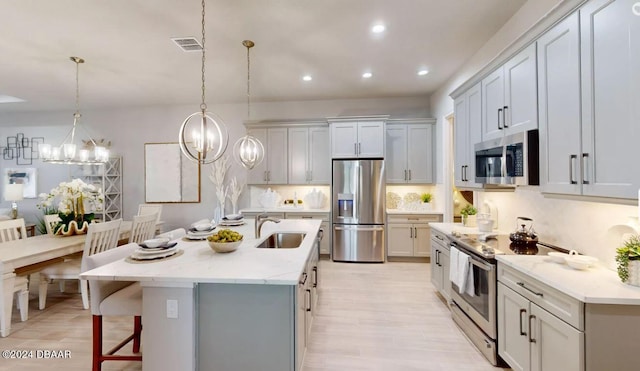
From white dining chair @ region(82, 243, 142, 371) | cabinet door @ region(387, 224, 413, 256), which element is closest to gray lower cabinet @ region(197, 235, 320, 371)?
white dining chair @ region(82, 243, 142, 371)

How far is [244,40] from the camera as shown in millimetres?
3150

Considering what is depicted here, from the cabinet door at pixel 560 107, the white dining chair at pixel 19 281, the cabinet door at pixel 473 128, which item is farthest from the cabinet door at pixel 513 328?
the white dining chair at pixel 19 281

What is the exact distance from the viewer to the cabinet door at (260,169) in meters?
5.40

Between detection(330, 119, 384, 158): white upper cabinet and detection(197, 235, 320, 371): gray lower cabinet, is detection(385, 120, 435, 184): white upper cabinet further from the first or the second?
detection(197, 235, 320, 371): gray lower cabinet

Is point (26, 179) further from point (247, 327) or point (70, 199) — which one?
point (247, 327)

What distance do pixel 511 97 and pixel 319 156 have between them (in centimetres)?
339

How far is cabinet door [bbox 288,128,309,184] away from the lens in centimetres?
533

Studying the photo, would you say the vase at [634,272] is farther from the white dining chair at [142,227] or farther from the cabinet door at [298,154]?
the white dining chair at [142,227]

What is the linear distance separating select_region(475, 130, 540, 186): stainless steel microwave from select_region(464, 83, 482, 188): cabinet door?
0.16m

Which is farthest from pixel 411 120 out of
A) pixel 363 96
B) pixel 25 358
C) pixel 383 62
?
pixel 25 358

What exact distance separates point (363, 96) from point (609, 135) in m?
4.13

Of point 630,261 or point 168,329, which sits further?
point 168,329

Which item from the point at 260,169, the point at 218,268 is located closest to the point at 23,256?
the point at 218,268

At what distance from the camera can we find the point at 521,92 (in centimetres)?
225
